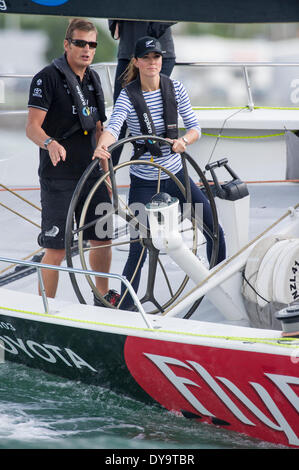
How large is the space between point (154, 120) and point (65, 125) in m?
0.36

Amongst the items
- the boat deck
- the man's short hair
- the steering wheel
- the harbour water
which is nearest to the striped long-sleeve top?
the steering wheel

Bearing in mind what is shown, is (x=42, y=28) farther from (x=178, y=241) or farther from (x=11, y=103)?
(x=178, y=241)

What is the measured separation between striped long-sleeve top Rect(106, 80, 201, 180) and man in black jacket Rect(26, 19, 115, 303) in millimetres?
166

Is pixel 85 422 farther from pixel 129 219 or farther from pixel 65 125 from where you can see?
pixel 65 125

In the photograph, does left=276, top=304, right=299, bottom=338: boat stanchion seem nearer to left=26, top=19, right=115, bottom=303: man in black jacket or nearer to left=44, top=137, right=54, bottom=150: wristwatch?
left=26, top=19, right=115, bottom=303: man in black jacket

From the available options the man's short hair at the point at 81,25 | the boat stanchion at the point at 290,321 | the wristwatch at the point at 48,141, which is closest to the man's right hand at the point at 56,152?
the wristwatch at the point at 48,141

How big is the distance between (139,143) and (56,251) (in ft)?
1.78

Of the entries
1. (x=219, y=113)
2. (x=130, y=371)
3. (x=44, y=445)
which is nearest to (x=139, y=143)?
(x=130, y=371)

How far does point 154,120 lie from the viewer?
314 cm

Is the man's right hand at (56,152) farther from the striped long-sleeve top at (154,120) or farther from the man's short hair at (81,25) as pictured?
the man's short hair at (81,25)

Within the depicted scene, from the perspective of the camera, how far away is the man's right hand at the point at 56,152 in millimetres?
2961

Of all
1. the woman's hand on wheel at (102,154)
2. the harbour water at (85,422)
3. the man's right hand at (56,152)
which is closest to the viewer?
the harbour water at (85,422)

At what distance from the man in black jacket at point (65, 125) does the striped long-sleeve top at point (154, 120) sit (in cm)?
17

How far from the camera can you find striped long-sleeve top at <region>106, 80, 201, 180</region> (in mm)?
3084
